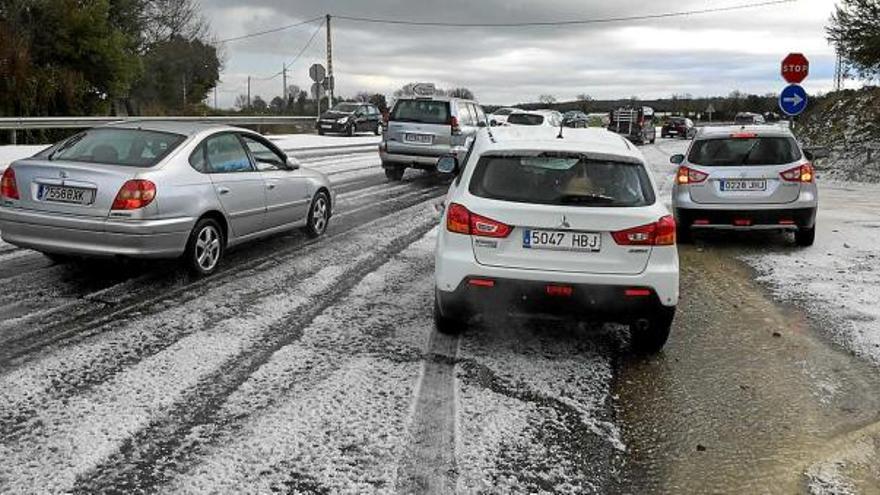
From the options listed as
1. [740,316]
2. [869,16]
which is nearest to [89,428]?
[740,316]

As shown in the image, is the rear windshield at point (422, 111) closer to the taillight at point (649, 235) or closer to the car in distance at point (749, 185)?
the car in distance at point (749, 185)

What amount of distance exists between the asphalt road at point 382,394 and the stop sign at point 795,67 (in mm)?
12014

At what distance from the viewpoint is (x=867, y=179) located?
63.9 ft

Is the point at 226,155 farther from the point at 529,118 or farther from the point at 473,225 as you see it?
the point at 529,118

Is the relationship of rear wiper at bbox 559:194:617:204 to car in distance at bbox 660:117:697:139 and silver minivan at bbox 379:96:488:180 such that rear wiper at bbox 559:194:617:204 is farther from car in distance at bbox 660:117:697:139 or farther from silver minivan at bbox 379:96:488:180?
car in distance at bbox 660:117:697:139

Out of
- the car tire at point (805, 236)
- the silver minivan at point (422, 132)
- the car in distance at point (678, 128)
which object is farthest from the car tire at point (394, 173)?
the car in distance at point (678, 128)

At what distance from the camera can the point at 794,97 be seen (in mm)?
17125

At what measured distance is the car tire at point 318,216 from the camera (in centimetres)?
949

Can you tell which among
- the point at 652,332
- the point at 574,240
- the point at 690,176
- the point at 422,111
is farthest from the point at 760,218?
the point at 422,111

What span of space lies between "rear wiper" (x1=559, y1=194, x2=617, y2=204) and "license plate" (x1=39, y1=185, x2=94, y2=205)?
156 inches

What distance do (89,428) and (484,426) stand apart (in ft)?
6.71

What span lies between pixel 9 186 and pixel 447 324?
4.12m

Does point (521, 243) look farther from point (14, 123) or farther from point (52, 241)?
point (14, 123)

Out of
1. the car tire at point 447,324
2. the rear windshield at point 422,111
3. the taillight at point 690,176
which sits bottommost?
the car tire at point 447,324
